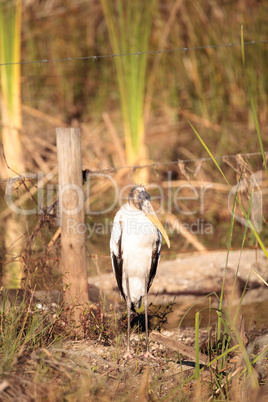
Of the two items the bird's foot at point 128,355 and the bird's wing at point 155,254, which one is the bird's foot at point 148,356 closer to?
the bird's foot at point 128,355

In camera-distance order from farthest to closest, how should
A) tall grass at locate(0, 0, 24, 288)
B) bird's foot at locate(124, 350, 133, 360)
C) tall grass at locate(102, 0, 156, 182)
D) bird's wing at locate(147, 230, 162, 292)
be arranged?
tall grass at locate(0, 0, 24, 288)
tall grass at locate(102, 0, 156, 182)
bird's wing at locate(147, 230, 162, 292)
bird's foot at locate(124, 350, 133, 360)

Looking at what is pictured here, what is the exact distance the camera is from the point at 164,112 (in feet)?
30.9

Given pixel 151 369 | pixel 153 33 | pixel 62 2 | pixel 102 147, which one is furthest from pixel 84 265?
pixel 62 2

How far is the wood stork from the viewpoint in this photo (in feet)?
12.1

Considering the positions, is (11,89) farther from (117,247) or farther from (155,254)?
(155,254)

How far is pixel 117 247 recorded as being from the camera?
12.6ft

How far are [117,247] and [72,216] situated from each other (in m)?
0.40

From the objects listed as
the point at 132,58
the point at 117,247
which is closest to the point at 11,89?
the point at 132,58

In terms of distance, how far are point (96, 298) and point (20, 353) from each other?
1.76 meters

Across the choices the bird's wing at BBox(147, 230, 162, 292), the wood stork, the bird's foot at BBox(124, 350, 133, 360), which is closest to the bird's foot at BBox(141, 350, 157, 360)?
the wood stork

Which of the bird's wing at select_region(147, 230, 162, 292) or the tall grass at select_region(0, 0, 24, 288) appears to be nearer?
the bird's wing at select_region(147, 230, 162, 292)

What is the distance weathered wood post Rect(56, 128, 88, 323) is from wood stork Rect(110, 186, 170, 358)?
26 cm

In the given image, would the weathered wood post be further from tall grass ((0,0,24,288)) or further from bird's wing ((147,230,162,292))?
tall grass ((0,0,24,288))

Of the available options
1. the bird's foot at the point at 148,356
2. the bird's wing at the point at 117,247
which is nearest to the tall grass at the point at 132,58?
the bird's wing at the point at 117,247
